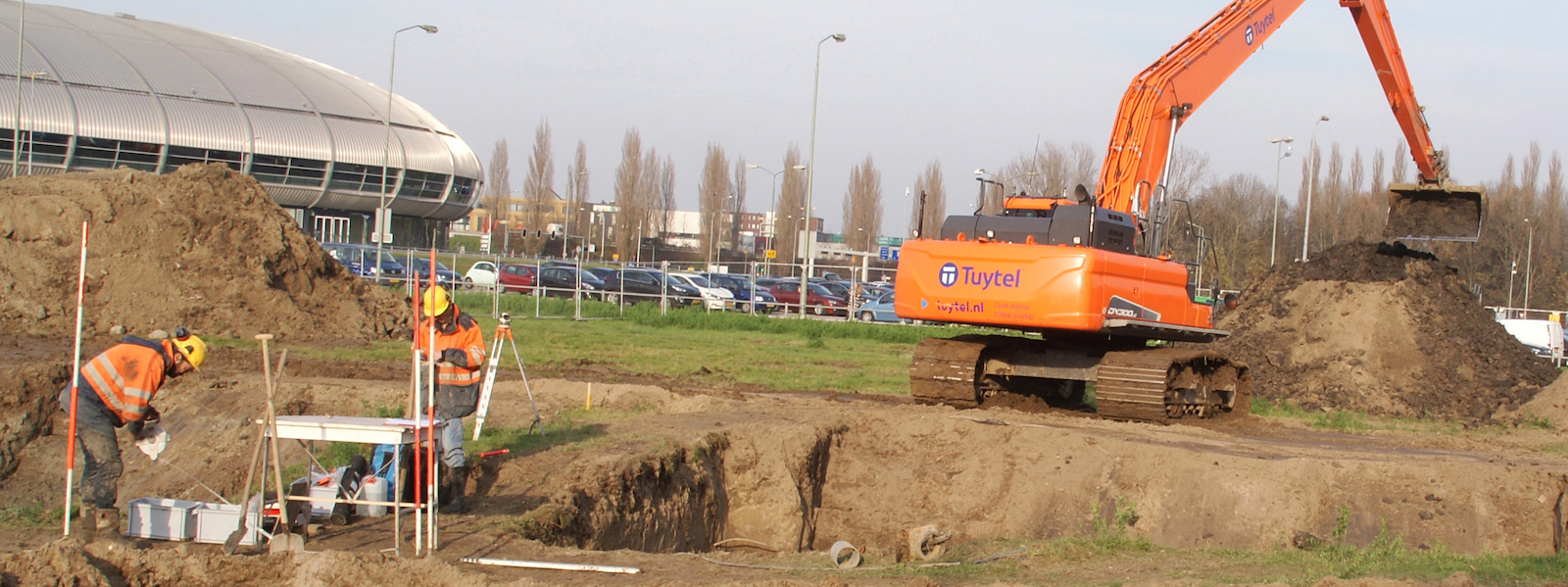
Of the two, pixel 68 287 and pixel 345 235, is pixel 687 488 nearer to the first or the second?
pixel 68 287

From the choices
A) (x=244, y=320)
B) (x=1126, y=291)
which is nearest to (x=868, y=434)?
(x=1126, y=291)

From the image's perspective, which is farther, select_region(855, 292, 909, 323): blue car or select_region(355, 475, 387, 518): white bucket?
select_region(855, 292, 909, 323): blue car

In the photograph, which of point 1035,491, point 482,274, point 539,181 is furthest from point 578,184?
point 1035,491

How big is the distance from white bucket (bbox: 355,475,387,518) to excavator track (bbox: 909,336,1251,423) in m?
7.11

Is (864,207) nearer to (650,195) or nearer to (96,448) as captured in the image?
(650,195)

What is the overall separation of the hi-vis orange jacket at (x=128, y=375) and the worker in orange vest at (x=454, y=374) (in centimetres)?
178

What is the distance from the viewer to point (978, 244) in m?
12.5

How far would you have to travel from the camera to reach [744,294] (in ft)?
127

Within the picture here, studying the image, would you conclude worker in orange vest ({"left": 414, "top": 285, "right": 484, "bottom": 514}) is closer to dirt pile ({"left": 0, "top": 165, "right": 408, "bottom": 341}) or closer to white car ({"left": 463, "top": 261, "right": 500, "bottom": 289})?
dirt pile ({"left": 0, "top": 165, "right": 408, "bottom": 341})

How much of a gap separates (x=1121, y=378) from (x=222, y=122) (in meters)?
55.7

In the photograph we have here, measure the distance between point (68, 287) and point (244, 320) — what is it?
3.08 metres

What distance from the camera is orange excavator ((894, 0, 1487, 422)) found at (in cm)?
1223

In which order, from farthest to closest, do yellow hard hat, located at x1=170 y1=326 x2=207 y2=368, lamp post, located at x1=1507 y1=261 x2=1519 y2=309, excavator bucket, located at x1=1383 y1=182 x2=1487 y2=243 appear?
lamp post, located at x1=1507 y1=261 x2=1519 y2=309, excavator bucket, located at x1=1383 y1=182 x2=1487 y2=243, yellow hard hat, located at x1=170 y1=326 x2=207 y2=368

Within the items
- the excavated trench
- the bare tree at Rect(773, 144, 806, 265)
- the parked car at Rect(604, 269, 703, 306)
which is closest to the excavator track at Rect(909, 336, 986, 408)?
the excavated trench
